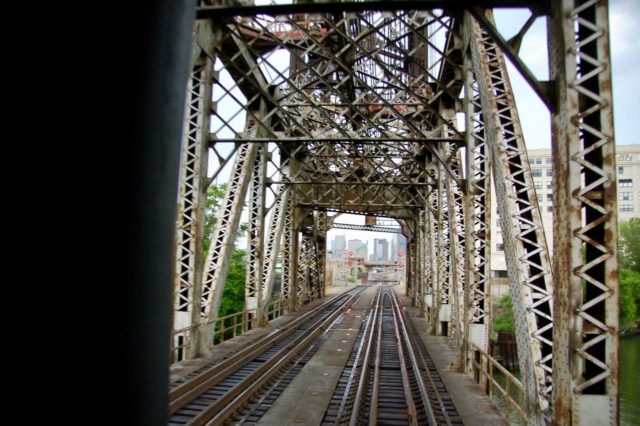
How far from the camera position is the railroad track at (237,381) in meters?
7.86

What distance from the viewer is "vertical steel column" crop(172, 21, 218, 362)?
429 inches

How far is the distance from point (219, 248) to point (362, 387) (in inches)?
218

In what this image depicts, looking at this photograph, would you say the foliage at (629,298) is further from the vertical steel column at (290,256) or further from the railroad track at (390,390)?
the railroad track at (390,390)

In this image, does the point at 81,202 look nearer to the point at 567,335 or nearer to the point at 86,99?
the point at 86,99

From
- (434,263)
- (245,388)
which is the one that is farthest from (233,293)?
(245,388)

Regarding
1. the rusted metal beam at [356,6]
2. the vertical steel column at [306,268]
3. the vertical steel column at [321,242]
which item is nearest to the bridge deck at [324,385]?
the rusted metal beam at [356,6]

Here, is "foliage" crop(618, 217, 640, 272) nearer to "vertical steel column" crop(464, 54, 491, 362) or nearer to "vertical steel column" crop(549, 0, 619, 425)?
"vertical steel column" crop(464, 54, 491, 362)

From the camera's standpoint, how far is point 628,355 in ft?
107

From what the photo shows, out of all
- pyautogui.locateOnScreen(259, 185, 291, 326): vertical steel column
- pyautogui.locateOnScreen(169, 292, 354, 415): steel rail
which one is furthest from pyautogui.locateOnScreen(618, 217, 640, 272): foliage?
pyautogui.locateOnScreen(169, 292, 354, 415): steel rail

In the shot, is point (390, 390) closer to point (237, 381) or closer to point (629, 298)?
point (237, 381)

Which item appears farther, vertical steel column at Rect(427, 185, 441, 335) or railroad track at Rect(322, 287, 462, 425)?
vertical steel column at Rect(427, 185, 441, 335)

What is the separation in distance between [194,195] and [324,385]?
543 centimetres

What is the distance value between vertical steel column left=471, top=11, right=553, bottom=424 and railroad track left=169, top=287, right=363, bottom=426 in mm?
4674

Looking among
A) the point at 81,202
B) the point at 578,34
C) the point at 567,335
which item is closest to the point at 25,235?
the point at 81,202
